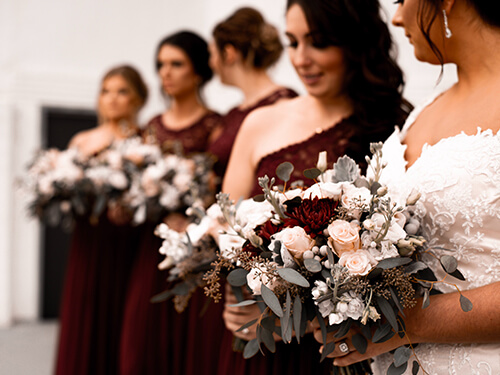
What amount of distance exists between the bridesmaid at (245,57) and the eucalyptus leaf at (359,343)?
1.70 m

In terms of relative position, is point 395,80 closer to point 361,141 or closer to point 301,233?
point 361,141

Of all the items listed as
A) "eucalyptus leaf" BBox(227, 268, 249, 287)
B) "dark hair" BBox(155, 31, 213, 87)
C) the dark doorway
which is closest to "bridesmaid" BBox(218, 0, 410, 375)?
"eucalyptus leaf" BBox(227, 268, 249, 287)

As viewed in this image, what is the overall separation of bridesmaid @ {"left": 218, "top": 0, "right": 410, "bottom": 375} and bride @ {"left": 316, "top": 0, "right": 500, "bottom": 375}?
1.17 ft

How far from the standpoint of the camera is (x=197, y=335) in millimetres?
2801

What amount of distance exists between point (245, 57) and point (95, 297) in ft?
5.82

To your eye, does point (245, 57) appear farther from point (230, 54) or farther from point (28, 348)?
point (28, 348)

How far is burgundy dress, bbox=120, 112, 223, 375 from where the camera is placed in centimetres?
283

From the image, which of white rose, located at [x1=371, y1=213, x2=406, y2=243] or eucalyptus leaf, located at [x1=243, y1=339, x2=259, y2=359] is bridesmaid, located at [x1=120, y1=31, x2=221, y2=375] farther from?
white rose, located at [x1=371, y1=213, x2=406, y2=243]

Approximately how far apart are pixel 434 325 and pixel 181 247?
0.70 meters

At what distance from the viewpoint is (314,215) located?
44.6 inches

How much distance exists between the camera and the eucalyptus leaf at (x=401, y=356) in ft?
3.71

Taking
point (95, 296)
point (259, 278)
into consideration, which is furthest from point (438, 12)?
point (95, 296)

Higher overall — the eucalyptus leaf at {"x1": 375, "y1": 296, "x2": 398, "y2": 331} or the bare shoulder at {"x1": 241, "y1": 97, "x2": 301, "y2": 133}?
the bare shoulder at {"x1": 241, "y1": 97, "x2": 301, "y2": 133}

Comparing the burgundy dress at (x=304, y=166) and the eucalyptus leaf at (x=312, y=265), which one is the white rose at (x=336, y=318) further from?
the burgundy dress at (x=304, y=166)
